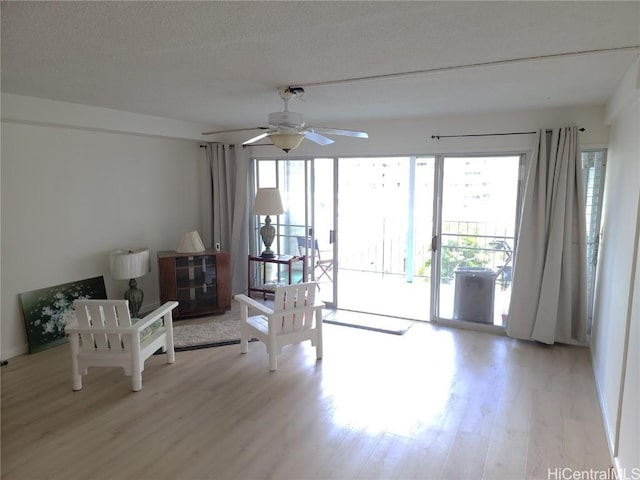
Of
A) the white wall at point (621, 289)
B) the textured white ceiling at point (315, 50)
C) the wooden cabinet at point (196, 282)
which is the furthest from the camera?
the wooden cabinet at point (196, 282)

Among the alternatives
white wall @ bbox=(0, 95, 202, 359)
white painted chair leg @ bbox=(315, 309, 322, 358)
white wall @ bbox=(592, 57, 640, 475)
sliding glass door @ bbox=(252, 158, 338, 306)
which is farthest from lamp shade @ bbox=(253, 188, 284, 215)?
white wall @ bbox=(592, 57, 640, 475)

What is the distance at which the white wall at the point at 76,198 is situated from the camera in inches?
153

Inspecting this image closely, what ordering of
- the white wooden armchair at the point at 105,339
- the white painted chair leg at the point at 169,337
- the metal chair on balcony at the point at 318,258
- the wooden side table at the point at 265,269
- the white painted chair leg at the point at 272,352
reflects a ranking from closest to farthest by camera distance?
the white wooden armchair at the point at 105,339 < the white painted chair leg at the point at 272,352 < the white painted chair leg at the point at 169,337 < the wooden side table at the point at 265,269 < the metal chair on balcony at the point at 318,258

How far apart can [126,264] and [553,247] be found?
4.38m

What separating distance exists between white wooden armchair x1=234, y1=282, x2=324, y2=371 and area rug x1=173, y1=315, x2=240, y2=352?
491mm

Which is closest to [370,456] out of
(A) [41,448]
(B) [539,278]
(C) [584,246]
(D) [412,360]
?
(D) [412,360]

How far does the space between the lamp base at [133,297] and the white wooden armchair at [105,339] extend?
1352 millimetres

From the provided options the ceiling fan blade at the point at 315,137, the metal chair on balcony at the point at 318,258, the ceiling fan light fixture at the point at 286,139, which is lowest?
the metal chair on balcony at the point at 318,258

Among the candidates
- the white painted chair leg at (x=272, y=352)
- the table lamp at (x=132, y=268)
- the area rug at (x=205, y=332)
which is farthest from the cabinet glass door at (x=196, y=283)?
the white painted chair leg at (x=272, y=352)

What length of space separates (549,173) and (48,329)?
5161mm

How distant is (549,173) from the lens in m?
4.04

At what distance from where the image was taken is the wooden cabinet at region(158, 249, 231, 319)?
498cm

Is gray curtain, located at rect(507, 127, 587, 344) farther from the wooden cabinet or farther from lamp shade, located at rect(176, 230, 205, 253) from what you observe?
lamp shade, located at rect(176, 230, 205, 253)

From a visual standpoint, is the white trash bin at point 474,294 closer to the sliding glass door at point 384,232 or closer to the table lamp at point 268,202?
the sliding glass door at point 384,232
